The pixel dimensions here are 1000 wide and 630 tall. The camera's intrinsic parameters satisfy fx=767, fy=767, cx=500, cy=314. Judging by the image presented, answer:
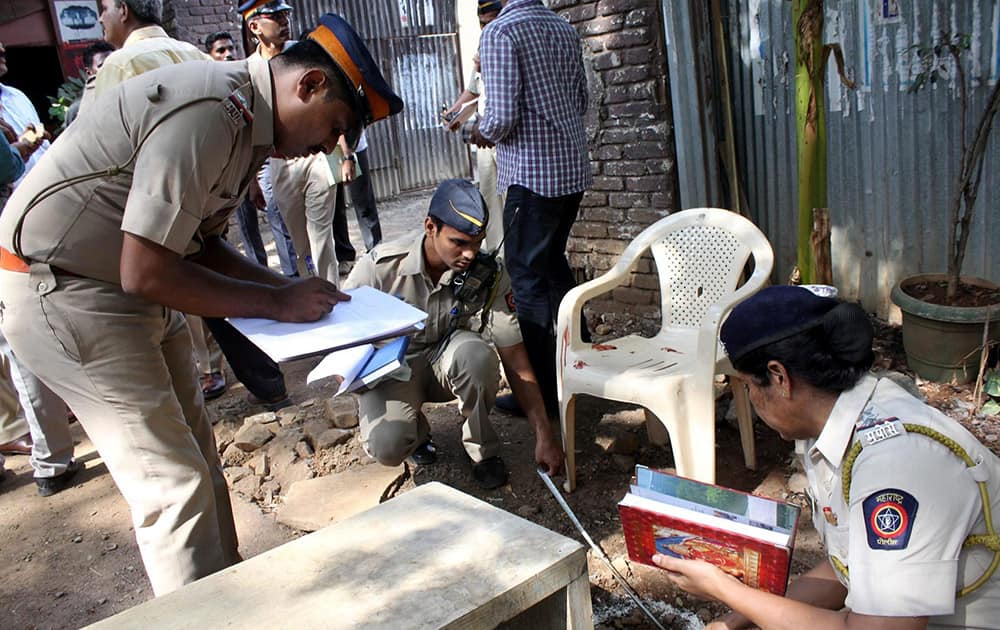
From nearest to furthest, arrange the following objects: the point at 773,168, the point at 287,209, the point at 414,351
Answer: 1. the point at 414,351
2. the point at 773,168
3. the point at 287,209

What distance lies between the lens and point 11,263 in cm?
197

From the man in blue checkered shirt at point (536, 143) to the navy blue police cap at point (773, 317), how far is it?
213cm

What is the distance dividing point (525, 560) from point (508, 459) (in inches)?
74.8

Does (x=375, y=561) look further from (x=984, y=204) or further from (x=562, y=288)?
(x=984, y=204)

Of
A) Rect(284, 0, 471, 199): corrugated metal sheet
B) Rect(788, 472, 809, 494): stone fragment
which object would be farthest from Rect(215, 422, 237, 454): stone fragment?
Rect(284, 0, 471, 199): corrugated metal sheet

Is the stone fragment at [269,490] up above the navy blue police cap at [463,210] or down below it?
below

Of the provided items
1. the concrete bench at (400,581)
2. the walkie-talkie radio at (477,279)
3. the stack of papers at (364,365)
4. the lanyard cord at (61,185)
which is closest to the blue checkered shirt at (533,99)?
the walkie-talkie radio at (477,279)

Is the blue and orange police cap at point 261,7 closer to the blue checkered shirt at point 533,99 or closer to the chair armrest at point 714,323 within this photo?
the blue checkered shirt at point 533,99

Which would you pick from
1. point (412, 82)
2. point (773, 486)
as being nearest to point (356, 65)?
point (773, 486)

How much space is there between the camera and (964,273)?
3.93 metres

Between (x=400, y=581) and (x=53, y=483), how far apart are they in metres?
2.84

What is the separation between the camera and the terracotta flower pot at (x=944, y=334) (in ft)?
11.1

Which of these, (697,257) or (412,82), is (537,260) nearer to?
(697,257)

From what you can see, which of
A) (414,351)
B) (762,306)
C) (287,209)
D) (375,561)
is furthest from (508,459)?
(287,209)
